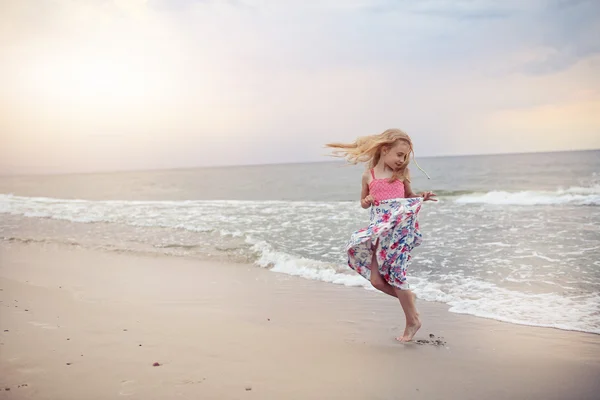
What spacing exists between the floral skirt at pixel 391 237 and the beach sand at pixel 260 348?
71 cm

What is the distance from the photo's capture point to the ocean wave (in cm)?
1796

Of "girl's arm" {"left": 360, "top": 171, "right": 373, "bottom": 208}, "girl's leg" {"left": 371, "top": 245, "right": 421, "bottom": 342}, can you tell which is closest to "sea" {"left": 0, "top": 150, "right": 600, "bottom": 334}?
"girl's arm" {"left": 360, "top": 171, "right": 373, "bottom": 208}

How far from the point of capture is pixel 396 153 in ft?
13.3

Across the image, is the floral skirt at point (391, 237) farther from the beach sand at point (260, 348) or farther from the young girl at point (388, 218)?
the beach sand at point (260, 348)

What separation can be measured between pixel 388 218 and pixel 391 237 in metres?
0.18

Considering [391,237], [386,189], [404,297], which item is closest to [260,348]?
[404,297]

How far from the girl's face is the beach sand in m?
1.67

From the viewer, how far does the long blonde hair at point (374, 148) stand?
4.05 meters

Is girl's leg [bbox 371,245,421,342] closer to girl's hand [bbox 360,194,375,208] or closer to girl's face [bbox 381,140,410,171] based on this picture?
girl's hand [bbox 360,194,375,208]

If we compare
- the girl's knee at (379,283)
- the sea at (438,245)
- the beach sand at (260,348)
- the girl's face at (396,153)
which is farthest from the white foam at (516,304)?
the girl's face at (396,153)

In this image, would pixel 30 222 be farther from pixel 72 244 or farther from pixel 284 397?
pixel 284 397

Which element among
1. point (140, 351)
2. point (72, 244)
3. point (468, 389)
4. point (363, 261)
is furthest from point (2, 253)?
point (468, 389)

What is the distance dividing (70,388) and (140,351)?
2.38 feet

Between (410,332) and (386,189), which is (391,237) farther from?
(410,332)
